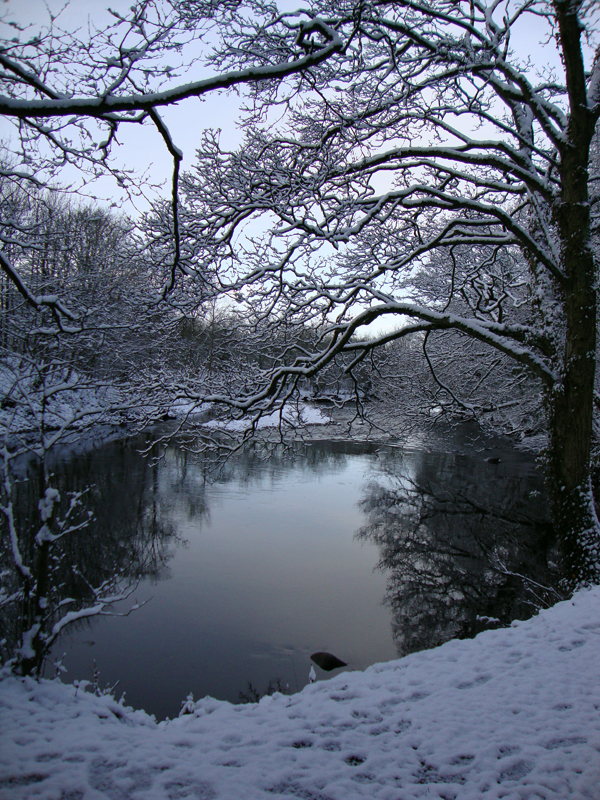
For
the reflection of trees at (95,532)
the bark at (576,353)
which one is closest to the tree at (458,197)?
the bark at (576,353)

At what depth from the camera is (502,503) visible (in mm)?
14039

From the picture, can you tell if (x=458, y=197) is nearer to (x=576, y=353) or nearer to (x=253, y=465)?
(x=576, y=353)

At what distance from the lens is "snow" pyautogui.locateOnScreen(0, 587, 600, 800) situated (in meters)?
2.60

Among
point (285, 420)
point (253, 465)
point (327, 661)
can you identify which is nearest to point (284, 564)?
point (327, 661)

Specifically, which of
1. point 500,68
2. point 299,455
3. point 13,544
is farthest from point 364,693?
point 299,455

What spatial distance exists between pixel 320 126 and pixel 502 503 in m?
11.4

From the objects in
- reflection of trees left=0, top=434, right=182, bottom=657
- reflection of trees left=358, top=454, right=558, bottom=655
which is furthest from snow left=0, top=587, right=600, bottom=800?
reflection of trees left=358, top=454, right=558, bottom=655

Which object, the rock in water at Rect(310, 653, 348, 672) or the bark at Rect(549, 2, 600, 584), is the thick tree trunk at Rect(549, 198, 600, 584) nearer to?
the bark at Rect(549, 2, 600, 584)

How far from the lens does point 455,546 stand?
1090 centimetres

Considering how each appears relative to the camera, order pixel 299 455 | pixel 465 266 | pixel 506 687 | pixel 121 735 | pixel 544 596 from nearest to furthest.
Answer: pixel 121 735, pixel 506 687, pixel 544 596, pixel 465 266, pixel 299 455

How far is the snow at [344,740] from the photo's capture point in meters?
2.60

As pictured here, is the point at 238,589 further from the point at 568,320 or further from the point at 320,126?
the point at 320,126

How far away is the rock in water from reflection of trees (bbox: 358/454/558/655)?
947 mm

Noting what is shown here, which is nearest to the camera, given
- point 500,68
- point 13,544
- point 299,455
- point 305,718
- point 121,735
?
point 121,735
